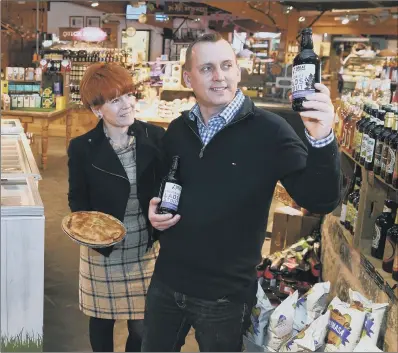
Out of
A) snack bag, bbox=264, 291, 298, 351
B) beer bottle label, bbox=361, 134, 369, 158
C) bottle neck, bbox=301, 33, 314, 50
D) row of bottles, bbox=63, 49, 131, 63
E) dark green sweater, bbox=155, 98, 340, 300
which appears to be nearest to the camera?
bottle neck, bbox=301, 33, 314, 50

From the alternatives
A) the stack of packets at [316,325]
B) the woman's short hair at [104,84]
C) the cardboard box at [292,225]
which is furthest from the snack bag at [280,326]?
the cardboard box at [292,225]

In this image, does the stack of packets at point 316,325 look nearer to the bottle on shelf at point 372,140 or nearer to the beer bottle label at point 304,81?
the bottle on shelf at point 372,140

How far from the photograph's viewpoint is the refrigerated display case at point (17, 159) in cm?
237

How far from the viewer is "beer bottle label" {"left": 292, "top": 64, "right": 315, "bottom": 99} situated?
1.50m

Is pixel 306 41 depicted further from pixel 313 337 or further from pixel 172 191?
pixel 313 337

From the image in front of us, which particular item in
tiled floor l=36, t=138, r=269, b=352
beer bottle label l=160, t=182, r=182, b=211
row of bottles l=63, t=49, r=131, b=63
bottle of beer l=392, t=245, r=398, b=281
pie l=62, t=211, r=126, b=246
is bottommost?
tiled floor l=36, t=138, r=269, b=352

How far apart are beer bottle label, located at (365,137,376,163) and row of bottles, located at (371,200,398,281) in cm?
22

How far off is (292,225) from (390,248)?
1914 mm

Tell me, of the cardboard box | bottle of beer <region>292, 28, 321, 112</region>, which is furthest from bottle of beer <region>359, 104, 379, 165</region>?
the cardboard box

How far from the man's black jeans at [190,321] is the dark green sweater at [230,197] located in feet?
0.12

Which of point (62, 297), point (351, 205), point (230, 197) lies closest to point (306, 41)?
point (230, 197)

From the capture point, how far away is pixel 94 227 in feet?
7.24

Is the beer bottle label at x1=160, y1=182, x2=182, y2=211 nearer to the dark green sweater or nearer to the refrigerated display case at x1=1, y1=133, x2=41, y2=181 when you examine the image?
A: the dark green sweater

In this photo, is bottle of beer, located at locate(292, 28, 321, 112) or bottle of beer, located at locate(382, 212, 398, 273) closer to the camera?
bottle of beer, located at locate(292, 28, 321, 112)
